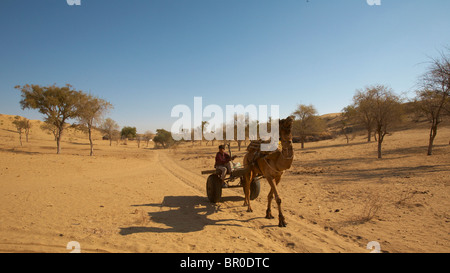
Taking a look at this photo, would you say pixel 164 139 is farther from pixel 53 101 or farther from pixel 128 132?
pixel 53 101

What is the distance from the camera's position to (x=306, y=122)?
117 ft

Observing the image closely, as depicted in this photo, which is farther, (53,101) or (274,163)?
(53,101)

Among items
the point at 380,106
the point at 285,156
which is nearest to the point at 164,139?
the point at 380,106

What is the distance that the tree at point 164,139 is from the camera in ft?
196

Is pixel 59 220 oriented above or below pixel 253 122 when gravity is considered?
below

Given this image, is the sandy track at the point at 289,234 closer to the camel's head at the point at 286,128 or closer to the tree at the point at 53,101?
the camel's head at the point at 286,128

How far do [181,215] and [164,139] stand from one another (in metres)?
55.3

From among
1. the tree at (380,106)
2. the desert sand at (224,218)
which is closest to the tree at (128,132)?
the desert sand at (224,218)

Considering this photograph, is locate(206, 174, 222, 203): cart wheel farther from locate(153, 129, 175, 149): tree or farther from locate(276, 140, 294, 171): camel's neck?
locate(153, 129, 175, 149): tree

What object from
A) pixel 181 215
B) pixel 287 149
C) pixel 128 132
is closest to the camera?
pixel 287 149
